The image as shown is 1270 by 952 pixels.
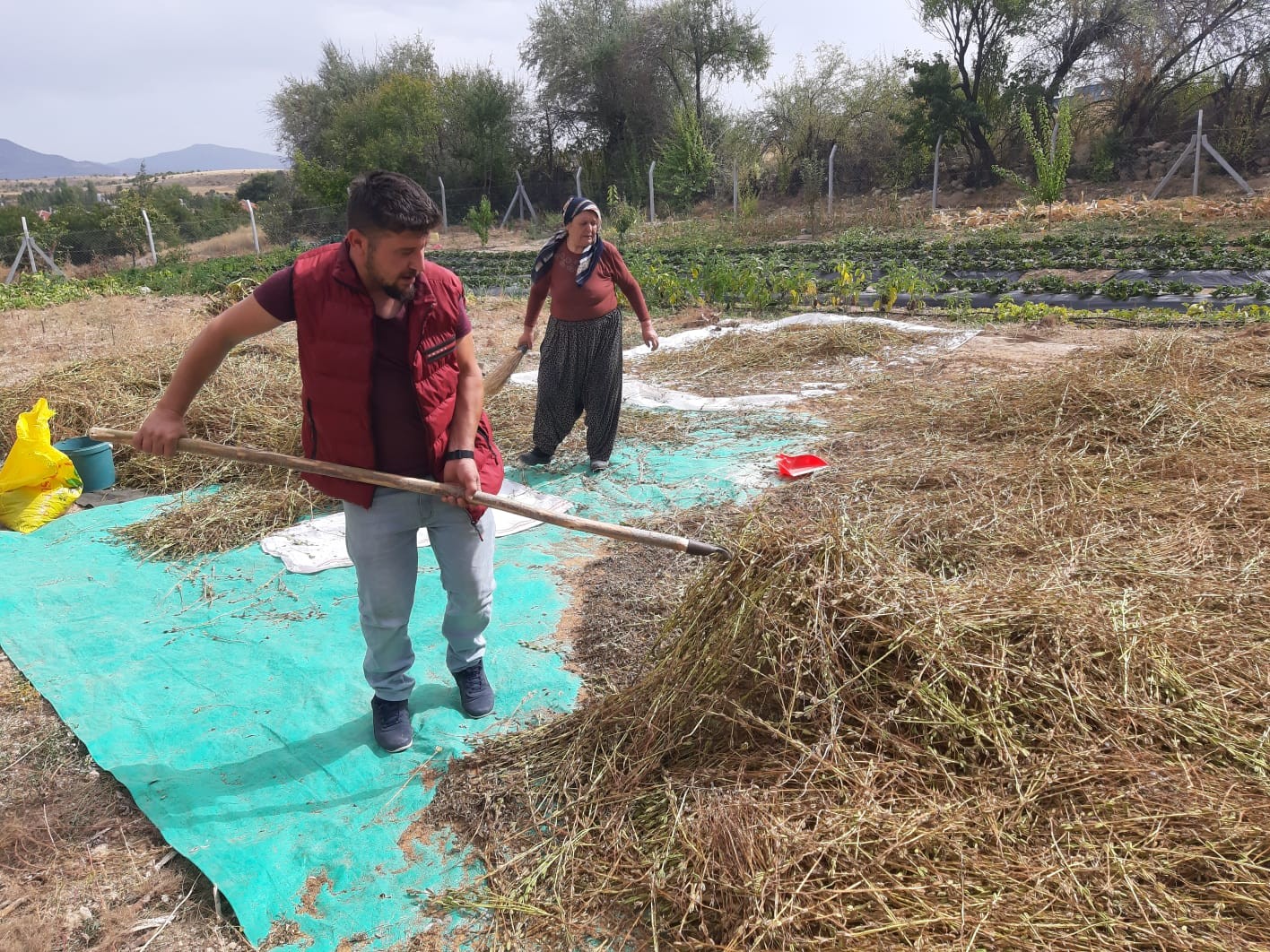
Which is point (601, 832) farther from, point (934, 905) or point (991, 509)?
point (991, 509)

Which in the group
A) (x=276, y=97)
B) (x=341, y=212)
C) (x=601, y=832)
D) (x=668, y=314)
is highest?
(x=276, y=97)

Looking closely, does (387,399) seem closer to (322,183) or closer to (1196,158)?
(1196,158)

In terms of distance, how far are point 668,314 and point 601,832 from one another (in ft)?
25.5

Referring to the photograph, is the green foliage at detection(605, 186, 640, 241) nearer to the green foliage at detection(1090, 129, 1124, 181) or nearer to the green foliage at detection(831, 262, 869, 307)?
the green foliage at detection(831, 262, 869, 307)

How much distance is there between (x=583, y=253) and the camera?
4.41 meters

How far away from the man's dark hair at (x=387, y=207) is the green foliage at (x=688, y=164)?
20.9 m

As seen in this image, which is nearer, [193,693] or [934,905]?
[934,905]

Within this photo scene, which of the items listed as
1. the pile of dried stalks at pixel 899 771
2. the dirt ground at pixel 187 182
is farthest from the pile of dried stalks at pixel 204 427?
the dirt ground at pixel 187 182

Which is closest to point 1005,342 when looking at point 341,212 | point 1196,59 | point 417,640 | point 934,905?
point 417,640

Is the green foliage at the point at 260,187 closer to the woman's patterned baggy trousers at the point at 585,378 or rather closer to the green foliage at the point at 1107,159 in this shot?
the green foliage at the point at 1107,159

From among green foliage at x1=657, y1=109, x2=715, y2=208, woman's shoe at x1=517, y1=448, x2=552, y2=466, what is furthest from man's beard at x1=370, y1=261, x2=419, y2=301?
green foliage at x1=657, y1=109, x2=715, y2=208

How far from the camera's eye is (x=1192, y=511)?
3148mm

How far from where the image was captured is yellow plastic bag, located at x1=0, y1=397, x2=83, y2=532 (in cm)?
401

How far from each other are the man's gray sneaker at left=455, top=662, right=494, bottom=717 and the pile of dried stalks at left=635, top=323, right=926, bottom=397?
3.83 meters
